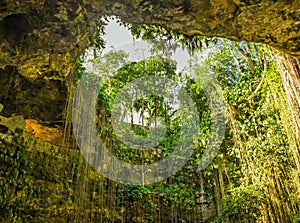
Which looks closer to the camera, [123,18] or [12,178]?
[123,18]

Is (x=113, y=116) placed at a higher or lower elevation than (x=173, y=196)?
higher

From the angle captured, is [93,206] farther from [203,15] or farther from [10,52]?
[203,15]

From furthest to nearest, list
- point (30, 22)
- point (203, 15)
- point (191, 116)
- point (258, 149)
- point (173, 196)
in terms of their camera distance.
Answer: point (191, 116)
point (173, 196)
point (258, 149)
point (30, 22)
point (203, 15)

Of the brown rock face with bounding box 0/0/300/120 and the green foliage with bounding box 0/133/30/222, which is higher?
the brown rock face with bounding box 0/0/300/120

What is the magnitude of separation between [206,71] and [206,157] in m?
2.39

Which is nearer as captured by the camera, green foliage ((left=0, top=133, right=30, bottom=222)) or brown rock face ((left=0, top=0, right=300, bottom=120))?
brown rock face ((left=0, top=0, right=300, bottom=120))

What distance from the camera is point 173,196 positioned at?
7.28 metres

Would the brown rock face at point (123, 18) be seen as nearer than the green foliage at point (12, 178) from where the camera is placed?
Yes

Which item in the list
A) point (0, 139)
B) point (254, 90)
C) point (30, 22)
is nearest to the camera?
point (30, 22)

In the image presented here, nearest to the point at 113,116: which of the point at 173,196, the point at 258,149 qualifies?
the point at 173,196

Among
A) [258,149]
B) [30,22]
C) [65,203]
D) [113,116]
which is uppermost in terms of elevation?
[113,116]

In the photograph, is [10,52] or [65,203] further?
[65,203]

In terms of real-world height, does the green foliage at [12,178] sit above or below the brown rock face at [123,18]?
below

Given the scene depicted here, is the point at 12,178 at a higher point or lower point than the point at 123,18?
lower
